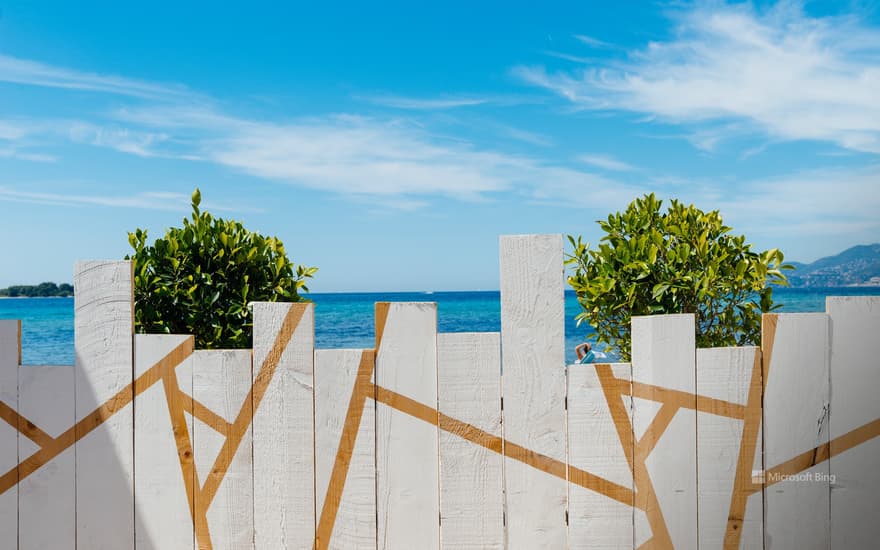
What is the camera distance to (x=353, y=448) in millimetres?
2492

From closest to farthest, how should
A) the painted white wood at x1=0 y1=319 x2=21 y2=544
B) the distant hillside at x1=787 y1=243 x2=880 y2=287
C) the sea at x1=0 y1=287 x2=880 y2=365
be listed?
1. the painted white wood at x1=0 y1=319 x2=21 y2=544
2. the sea at x1=0 y1=287 x2=880 y2=365
3. the distant hillside at x1=787 y1=243 x2=880 y2=287

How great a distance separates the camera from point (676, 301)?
317 centimetres

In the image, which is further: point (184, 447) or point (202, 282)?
point (202, 282)

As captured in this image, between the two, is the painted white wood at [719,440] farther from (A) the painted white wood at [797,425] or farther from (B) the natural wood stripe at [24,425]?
(B) the natural wood stripe at [24,425]

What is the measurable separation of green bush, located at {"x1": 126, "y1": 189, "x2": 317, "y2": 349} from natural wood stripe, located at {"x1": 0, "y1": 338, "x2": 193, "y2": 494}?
2.02ft

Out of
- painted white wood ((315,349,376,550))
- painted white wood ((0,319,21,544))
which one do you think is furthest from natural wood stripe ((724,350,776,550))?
painted white wood ((0,319,21,544))

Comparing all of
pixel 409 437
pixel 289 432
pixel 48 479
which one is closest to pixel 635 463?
pixel 409 437

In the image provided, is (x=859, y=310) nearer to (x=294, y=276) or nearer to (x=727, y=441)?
(x=727, y=441)

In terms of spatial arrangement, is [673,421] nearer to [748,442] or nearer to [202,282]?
[748,442]

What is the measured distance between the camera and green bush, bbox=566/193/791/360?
3.10m

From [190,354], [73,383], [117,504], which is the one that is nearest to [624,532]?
[190,354]

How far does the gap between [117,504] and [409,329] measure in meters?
1.60

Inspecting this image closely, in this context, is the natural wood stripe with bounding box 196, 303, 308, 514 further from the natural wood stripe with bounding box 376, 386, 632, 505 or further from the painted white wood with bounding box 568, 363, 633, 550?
the painted white wood with bounding box 568, 363, 633, 550
